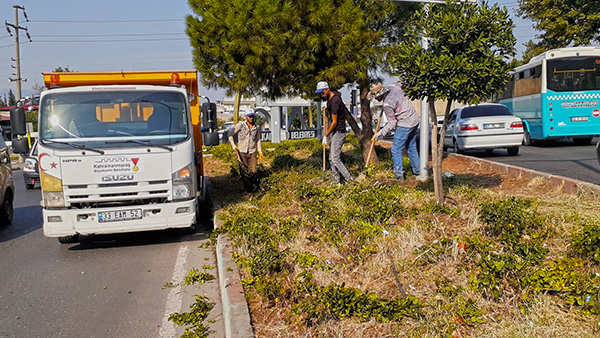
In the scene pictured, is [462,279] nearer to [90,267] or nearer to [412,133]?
[90,267]

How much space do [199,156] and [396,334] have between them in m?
5.89

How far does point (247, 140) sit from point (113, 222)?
4.05 meters

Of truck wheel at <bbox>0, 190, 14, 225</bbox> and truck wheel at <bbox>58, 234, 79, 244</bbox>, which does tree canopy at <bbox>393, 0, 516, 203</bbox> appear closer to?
truck wheel at <bbox>58, 234, 79, 244</bbox>

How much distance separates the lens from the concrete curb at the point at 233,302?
4043 millimetres

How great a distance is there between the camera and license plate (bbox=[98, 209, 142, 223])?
6.98m

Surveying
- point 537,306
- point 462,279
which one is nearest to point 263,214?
point 462,279

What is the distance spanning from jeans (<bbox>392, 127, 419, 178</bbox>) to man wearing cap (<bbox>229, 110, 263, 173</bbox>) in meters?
2.68

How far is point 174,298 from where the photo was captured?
17.8ft

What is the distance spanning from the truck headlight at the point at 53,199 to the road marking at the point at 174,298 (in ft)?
5.41

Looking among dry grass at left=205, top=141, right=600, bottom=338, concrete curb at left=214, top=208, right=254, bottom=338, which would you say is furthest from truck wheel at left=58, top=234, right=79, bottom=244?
dry grass at left=205, top=141, right=600, bottom=338

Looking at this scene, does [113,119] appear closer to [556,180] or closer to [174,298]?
[174,298]

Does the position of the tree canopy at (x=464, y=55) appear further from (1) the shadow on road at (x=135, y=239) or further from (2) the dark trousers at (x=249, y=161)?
(2) the dark trousers at (x=249, y=161)

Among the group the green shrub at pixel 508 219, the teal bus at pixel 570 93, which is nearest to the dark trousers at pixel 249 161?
the green shrub at pixel 508 219

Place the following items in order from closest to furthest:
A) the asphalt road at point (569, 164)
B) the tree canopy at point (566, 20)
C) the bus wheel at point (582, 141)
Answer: the asphalt road at point (569, 164) < the bus wheel at point (582, 141) < the tree canopy at point (566, 20)
